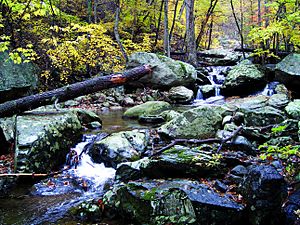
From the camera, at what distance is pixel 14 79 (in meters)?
10.3

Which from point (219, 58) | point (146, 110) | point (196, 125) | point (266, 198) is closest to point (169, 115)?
point (146, 110)

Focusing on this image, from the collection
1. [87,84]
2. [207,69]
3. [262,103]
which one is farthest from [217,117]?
[207,69]

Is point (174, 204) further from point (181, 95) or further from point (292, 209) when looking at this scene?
point (181, 95)

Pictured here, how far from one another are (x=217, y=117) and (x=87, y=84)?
11.0 feet

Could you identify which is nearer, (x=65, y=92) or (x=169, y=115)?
(x=65, y=92)

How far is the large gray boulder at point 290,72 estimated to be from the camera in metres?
11.2

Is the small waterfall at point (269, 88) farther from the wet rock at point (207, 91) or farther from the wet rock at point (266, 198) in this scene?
the wet rock at point (266, 198)

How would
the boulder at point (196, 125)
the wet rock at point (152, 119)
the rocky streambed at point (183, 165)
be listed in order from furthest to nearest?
the wet rock at point (152, 119)
the boulder at point (196, 125)
the rocky streambed at point (183, 165)

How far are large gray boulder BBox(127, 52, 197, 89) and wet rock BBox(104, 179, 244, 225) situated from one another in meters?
9.83

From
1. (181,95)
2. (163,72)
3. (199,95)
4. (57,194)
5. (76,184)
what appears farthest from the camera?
(199,95)

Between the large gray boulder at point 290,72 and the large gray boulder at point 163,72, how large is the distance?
4012 mm

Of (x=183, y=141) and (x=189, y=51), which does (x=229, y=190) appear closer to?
(x=183, y=141)

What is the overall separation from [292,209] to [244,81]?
10.4 meters

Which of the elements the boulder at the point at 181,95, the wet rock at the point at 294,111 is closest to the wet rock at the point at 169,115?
the wet rock at the point at 294,111
